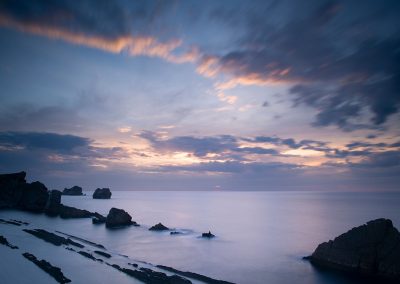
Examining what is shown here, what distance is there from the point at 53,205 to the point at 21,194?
55.4ft

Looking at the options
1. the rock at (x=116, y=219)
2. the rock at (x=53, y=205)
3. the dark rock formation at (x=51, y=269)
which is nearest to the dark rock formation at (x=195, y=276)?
the dark rock formation at (x=51, y=269)

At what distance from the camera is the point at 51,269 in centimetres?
3123

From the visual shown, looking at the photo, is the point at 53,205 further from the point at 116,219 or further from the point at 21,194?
the point at 116,219

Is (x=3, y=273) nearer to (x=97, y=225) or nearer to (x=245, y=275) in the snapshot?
(x=245, y=275)

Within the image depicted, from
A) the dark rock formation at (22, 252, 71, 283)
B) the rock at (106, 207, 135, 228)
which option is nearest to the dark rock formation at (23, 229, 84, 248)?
the dark rock formation at (22, 252, 71, 283)

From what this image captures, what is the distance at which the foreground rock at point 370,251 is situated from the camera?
35.0 meters

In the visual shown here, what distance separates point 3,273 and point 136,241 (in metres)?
32.5

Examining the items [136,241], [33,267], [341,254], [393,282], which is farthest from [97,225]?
[393,282]

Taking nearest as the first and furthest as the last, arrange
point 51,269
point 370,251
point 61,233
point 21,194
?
point 51,269 < point 370,251 < point 61,233 < point 21,194

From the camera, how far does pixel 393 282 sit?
33.5 m

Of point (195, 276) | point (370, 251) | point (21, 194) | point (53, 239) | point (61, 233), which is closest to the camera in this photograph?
point (370, 251)

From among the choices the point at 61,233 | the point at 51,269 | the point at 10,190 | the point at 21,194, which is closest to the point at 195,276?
the point at 51,269

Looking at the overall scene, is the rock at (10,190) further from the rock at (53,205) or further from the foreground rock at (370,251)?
the foreground rock at (370,251)

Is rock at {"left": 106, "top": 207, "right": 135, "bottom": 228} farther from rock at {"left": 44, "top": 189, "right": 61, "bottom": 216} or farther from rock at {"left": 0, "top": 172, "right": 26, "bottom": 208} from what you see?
rock at {"left": 0, "top": 172, "right": 26, "bottom": 208}
